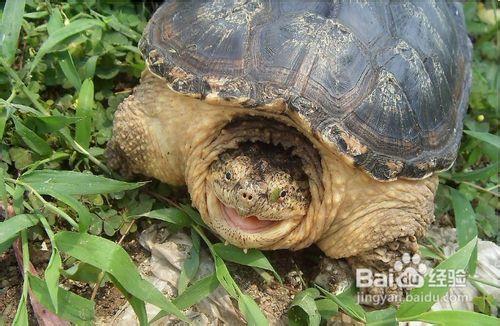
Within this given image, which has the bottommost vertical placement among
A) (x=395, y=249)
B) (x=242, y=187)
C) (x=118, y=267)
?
(x=395, y=249)

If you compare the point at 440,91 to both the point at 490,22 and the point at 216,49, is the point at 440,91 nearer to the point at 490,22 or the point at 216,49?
the point at 216,49

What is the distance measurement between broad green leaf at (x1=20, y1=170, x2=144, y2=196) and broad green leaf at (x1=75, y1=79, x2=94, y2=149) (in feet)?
1.24

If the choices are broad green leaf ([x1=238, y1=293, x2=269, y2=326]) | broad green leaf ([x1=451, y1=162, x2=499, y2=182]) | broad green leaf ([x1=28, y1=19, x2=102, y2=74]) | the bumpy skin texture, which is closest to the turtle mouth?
the bumpy skin texture

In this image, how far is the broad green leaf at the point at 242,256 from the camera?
8.14 feet

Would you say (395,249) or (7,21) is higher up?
(7,21)

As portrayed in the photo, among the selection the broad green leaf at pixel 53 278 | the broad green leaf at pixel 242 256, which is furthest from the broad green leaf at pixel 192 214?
the broad green leaf at pixel 53 278

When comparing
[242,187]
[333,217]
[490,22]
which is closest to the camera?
[242,187]

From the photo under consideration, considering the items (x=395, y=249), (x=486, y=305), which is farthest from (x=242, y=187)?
(x=486, y=305)

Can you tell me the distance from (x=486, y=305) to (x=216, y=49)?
1.73 metres

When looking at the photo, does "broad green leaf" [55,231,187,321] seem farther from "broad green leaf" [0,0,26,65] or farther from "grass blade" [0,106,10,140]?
"broad green leaf" [0,0,26,65]

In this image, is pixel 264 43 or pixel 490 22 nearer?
pixel 264 43

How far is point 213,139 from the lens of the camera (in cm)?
255

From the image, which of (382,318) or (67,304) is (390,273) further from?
(67,304)

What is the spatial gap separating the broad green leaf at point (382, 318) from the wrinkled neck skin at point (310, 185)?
1.01 ft
